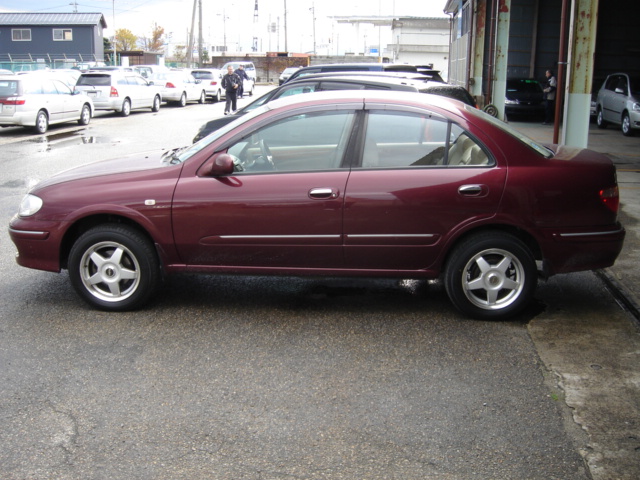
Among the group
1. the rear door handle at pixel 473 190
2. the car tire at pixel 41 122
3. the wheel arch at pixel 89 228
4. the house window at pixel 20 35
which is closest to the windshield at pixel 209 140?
the wheel arch at pixel 89 228

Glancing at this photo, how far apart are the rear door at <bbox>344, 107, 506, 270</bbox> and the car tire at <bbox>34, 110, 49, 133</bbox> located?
16.2m

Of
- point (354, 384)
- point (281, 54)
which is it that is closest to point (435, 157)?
point (354, 384)

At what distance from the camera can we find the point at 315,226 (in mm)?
5523

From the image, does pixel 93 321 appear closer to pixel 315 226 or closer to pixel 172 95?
pixel 315 226

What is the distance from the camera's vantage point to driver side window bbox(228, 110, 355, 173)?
5.68 metres

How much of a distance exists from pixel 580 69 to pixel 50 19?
233 feet

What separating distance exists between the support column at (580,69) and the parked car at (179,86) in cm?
2350

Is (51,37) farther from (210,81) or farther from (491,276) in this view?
(491,276)

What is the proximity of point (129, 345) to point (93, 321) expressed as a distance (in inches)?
24.9

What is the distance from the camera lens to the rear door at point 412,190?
5.47 metres

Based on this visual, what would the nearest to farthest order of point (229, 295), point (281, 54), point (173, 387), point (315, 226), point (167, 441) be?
point (167, 441)
point (173, 387)
point (315, 226)
point (229, 295)
point (281, 54)

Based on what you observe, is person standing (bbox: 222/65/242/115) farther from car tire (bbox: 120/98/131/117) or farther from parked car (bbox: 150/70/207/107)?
parked car (bbox: 150/70/207/107)

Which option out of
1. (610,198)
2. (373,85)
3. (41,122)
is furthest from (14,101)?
(610,198)

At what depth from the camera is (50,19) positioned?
72688mm
